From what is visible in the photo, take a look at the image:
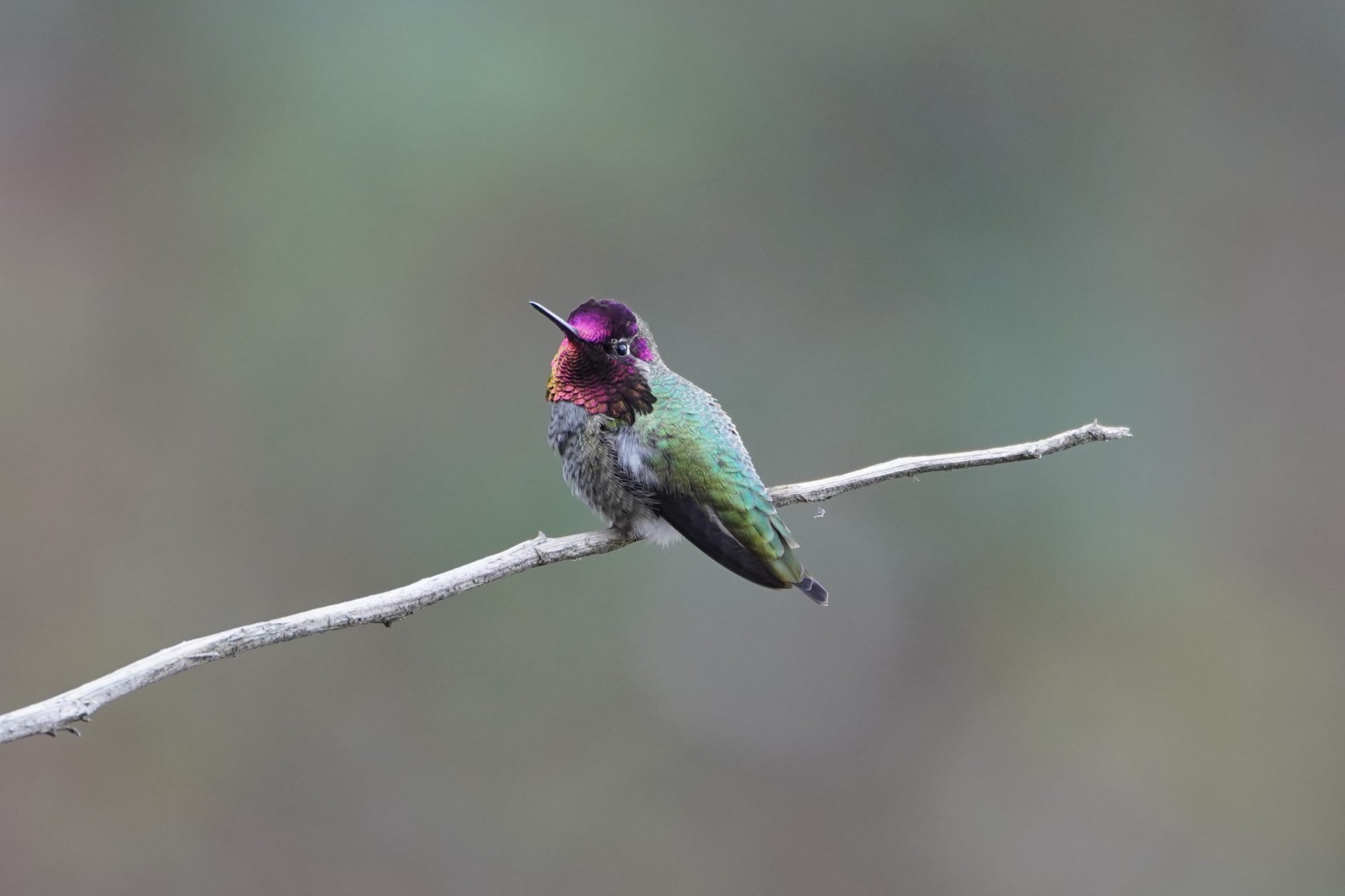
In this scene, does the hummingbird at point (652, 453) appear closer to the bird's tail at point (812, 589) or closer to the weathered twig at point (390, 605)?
the bird's tail at point (812, 589)

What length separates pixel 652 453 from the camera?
3.21 metres

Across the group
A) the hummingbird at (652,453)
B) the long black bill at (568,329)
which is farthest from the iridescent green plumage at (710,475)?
the long black bill at (568,329)

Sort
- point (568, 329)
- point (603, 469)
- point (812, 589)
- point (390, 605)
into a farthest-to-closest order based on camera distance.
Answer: point (603, 469)
point (568, 329)
point (812, 589)
point (390, 605)

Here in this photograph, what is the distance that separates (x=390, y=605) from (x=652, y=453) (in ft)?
3.72

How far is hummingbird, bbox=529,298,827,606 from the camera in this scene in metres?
3.05

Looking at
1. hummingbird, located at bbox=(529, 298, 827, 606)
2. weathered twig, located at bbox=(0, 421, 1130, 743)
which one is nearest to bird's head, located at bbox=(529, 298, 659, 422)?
hummingbird, located at bbox=(529, 298, 827, 606)

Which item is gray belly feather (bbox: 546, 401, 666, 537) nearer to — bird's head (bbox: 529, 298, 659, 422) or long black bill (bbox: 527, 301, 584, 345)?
bird's head (bbox: 529, 298, 659, 422)

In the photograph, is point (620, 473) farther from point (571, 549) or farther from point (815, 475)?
point (815, 475)

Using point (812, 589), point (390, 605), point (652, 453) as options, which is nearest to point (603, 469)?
point (652, 453)

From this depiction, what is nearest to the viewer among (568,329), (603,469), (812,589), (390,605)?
(390,605)

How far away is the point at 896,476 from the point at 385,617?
1.23 meters

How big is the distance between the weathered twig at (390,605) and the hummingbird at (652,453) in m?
0.14

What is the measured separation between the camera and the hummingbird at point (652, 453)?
3.05 metres

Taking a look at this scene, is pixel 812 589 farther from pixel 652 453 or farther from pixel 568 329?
pixel 568 329
